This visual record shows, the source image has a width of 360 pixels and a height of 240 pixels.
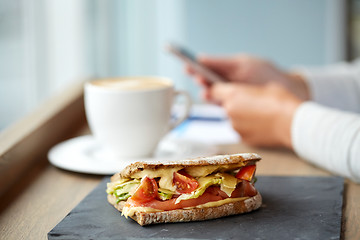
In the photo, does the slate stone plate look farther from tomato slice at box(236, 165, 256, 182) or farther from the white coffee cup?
the white coffee cup

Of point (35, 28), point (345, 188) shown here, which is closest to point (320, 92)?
point (345, 188)

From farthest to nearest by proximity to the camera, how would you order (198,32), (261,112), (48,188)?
1. (198,32)
2. (261,112)
3. (48,188)

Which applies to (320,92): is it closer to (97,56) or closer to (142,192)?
(142,192)

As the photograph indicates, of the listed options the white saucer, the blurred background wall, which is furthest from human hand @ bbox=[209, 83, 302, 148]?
the blurred background wall

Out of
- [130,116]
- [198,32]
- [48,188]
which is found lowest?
[48,188]

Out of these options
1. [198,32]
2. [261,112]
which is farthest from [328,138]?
[198,32]

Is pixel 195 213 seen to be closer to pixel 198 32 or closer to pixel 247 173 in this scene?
pixel 247 173
